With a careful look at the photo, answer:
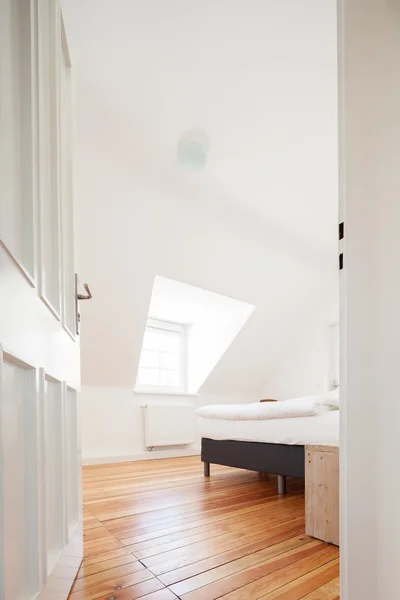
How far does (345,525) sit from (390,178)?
2.65ft

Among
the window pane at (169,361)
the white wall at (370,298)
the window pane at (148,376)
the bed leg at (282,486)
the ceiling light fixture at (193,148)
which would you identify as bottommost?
the bed leg at (282,486)

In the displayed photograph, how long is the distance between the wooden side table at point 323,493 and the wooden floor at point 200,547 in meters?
0.06

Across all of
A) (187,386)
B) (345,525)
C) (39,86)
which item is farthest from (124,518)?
(187,386)

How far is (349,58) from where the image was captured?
0.97m

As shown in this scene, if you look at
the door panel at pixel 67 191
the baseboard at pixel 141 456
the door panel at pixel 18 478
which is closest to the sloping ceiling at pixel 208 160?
the door panel at pixel 67 191

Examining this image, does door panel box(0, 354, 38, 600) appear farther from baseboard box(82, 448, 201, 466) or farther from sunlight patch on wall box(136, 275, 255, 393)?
A: sunlight patch on wall box(136, 275, 255, 393)

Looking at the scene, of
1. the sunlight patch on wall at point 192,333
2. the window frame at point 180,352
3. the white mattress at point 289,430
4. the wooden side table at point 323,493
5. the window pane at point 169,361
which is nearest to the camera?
the wooden side table at point 323,493

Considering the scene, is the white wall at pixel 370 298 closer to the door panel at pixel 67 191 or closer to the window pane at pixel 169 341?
the door panel at pixel 67 191

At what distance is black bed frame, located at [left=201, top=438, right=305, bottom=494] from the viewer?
8.19ft

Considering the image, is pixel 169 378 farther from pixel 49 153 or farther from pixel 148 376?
pixel 49 153

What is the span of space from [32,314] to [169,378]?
4.74 metres

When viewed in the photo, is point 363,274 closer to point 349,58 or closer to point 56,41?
point 349,58

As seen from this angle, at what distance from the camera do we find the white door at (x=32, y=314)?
0.72 m

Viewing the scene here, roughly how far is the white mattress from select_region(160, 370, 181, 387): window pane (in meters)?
2.32
